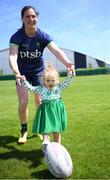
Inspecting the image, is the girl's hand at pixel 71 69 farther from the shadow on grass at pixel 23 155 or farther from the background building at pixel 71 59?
the background building at pixel 71 59

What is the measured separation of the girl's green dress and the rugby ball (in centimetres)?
51

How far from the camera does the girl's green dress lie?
7.08 meters

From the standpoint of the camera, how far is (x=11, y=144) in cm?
861

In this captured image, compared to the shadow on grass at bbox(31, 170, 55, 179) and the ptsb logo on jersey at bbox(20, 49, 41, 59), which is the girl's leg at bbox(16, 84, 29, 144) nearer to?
the ptsb logo on jersey at bbox(20, 49, 41, 59)

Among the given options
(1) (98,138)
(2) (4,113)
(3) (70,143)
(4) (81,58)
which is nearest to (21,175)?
(3) (70,143)

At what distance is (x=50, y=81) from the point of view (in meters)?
7.32

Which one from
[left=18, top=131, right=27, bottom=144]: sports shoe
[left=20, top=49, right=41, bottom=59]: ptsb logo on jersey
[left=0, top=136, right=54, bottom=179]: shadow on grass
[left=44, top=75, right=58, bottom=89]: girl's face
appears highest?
[left=20, top=49, right=41, bottom=59]: ptsb logo on jersey

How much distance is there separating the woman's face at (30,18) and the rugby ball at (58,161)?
249 centimetres

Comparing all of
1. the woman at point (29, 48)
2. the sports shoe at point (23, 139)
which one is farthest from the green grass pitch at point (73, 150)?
the woman at point (29, 48)

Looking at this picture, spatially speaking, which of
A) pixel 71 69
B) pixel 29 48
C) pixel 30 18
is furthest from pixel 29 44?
pixel 71 69

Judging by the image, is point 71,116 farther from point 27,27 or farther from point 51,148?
point 51,148

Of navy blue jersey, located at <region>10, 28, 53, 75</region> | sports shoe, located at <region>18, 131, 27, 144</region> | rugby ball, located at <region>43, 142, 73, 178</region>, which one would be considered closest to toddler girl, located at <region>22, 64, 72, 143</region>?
rugby ball, located at <region>43, 142, 73, 178</region>

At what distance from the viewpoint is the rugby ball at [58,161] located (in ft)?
20.3

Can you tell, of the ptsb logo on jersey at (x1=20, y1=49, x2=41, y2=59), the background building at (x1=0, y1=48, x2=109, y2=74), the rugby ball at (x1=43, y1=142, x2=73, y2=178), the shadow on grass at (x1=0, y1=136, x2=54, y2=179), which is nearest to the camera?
the rugby ball at (x1=43, y1=142, x2=73, y2=178)
